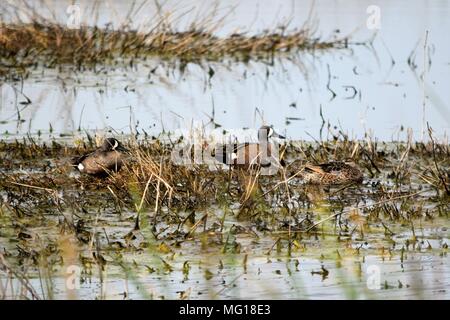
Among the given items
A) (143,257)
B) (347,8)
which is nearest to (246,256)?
(143,257)

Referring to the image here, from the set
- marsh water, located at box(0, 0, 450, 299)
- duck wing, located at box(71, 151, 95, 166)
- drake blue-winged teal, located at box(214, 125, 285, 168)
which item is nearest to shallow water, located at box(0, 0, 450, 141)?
marsh water, located at box(0, 0, 450, 299)

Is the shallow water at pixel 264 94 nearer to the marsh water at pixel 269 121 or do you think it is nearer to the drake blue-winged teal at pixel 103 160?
the marsh water at pixel 269 121

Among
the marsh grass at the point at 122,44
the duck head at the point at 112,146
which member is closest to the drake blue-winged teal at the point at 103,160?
the duck head at the point at 112,146

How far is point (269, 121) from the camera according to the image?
12.3 meters

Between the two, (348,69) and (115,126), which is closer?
(115,126)

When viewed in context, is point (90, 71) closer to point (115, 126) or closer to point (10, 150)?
point (115, 126)

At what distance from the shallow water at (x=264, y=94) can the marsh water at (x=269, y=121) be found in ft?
0.08

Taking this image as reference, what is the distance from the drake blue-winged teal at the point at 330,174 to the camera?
364 inches

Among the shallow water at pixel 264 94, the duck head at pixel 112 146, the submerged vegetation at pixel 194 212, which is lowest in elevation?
the submerged vegetation at pixel 194 212

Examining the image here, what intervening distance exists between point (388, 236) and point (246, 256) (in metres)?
1.14

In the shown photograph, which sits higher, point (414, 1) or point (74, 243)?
point (414, 1)

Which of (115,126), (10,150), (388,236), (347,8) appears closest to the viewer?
(388,236)

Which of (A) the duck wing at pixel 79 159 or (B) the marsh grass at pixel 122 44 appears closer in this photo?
(A) the duck wing at pixel 79 159

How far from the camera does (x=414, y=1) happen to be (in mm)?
23641
